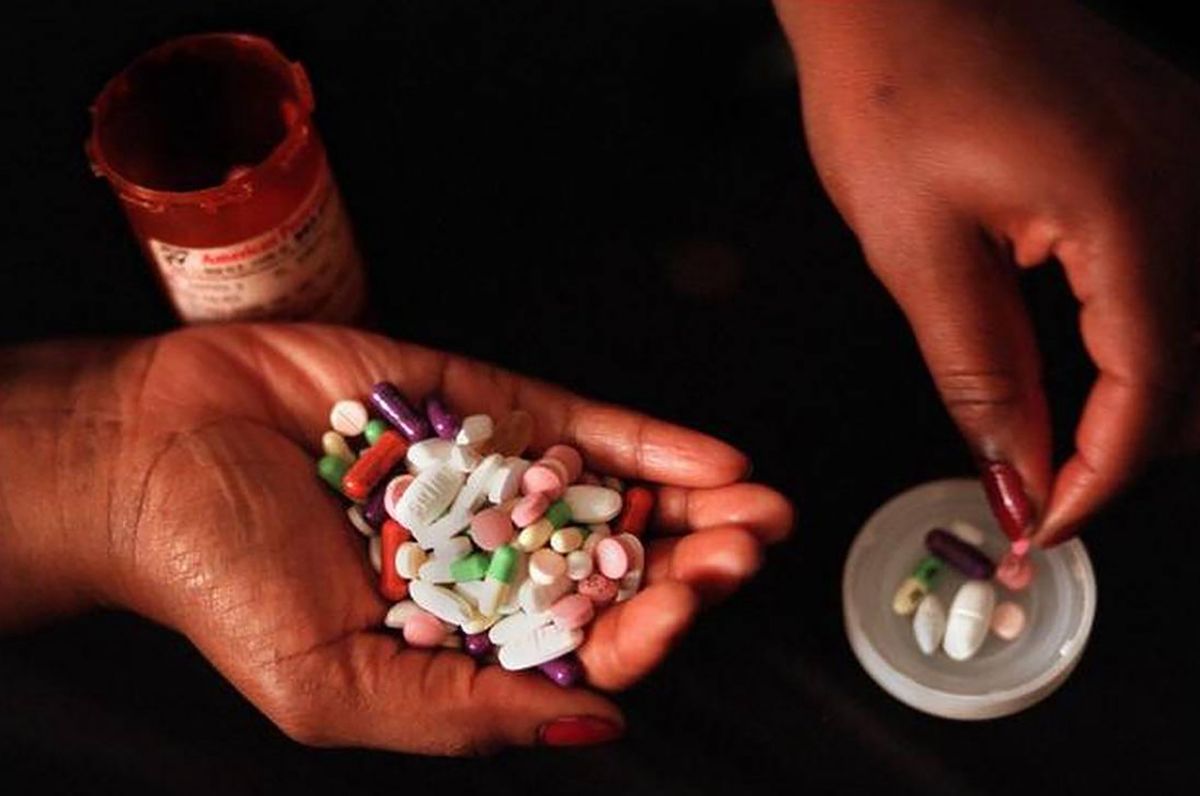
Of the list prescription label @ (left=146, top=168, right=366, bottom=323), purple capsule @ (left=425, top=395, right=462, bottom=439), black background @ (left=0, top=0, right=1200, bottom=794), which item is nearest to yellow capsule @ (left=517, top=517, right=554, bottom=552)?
purple capsule @ (left=425, top=395, right=462, bottom=439)

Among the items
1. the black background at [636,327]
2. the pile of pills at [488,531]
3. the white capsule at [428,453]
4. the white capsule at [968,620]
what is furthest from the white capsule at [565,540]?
the white capsule at [968,620]

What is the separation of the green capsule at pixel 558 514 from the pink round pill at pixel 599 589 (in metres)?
0.05

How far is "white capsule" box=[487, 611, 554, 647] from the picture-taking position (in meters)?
1.23

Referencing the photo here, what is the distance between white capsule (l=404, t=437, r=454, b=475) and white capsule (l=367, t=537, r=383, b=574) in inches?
2.5

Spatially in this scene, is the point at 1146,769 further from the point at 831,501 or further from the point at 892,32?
the point at 892,32

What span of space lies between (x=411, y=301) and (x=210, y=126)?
0.87 feet

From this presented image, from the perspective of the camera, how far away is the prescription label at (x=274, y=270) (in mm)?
1398

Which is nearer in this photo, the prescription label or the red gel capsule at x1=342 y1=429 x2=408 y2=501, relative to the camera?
the red gel capsule at x1=342 y1=429 x2=408 y2=501

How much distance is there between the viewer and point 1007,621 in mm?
1388

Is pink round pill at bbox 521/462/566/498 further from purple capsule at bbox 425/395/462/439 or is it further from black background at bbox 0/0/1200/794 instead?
black background at bbox 0/0/1200/794

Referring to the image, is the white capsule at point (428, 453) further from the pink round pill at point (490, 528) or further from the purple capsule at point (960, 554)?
the purple capsule at point (960, 554)

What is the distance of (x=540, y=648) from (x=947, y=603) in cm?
39

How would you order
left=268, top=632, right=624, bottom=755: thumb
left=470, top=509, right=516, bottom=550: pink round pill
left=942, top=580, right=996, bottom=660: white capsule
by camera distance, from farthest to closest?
left=942, top=580, right=996, bottom=660: white capsule
left=470, top=509, right=516, bottom=550: pink round pill
left=268, top=632, right=624, bottom=755: thumb

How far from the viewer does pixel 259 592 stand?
1.19 meters
